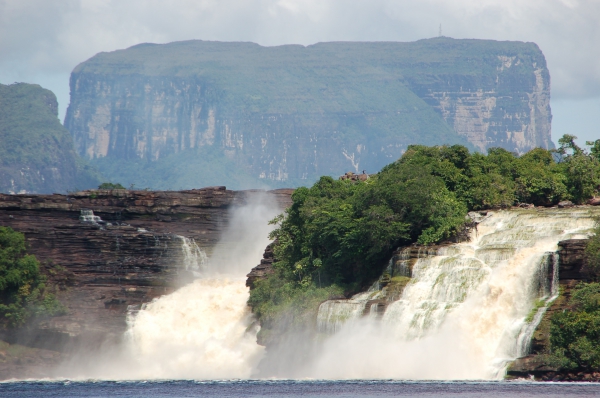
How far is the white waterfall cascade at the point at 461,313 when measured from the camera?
83.2 m

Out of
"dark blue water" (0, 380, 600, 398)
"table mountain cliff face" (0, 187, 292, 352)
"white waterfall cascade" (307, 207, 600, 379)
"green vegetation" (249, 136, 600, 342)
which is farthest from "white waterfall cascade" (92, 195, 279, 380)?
"white waterfall cascade" (307, 207, 600, 379)

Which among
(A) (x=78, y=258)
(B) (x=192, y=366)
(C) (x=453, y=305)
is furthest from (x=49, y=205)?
(C) (x=453, y=305)

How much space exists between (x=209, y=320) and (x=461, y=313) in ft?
109

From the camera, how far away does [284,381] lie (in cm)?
8925

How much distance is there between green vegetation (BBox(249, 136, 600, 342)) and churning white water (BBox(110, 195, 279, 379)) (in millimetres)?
3692

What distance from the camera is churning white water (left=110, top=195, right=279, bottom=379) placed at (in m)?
105

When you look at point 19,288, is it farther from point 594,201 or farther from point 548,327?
point 548,327

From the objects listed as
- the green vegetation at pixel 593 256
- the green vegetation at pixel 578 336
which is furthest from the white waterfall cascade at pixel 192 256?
the green vegetation at pixel 578 336

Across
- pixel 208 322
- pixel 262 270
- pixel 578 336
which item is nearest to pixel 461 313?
pixel 578 336

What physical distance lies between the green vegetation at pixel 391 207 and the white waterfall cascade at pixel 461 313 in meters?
5.16

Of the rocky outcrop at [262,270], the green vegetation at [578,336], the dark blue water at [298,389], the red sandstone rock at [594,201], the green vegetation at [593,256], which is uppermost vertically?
the red sandstone rock at [594,201]

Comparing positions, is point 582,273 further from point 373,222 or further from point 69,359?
point 69,359

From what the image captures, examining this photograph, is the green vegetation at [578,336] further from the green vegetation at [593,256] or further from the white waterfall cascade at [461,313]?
the white waterfall cascade at [461,313]

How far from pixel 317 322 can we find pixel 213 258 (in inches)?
1296
